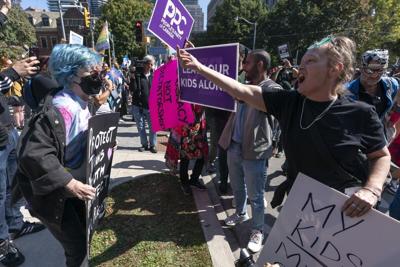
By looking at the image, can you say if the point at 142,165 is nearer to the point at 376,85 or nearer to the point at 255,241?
the point at 255,241

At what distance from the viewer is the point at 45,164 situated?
1.81 metres

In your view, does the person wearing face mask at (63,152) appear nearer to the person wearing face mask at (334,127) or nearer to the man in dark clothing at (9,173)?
the man in dark clothing at (9,173)

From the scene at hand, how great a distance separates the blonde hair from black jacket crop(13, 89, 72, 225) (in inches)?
63.7

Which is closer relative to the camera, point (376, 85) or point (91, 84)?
point (91, 84)

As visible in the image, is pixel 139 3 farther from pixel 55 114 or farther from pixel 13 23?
pixel 55 114

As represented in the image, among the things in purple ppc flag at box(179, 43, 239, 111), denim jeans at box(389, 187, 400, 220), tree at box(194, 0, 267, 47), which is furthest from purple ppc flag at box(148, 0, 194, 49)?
tree at box(194, 0, 267, 47)

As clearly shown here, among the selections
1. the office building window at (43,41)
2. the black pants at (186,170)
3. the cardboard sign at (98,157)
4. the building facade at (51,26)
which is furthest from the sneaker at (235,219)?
the office building window at (43,41)

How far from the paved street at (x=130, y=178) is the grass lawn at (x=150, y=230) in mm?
302

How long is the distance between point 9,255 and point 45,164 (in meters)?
1.75

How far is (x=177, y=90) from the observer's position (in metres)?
3.82

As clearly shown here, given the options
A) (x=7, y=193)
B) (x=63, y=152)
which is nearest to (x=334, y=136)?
(x=63, y=152)

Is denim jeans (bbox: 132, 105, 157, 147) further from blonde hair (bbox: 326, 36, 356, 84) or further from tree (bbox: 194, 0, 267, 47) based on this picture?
tree (bbox: 194, 0, 267, 47)

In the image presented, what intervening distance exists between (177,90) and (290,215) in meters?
2.48

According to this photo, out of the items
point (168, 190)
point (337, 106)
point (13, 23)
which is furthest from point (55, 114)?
point (13, 23)
